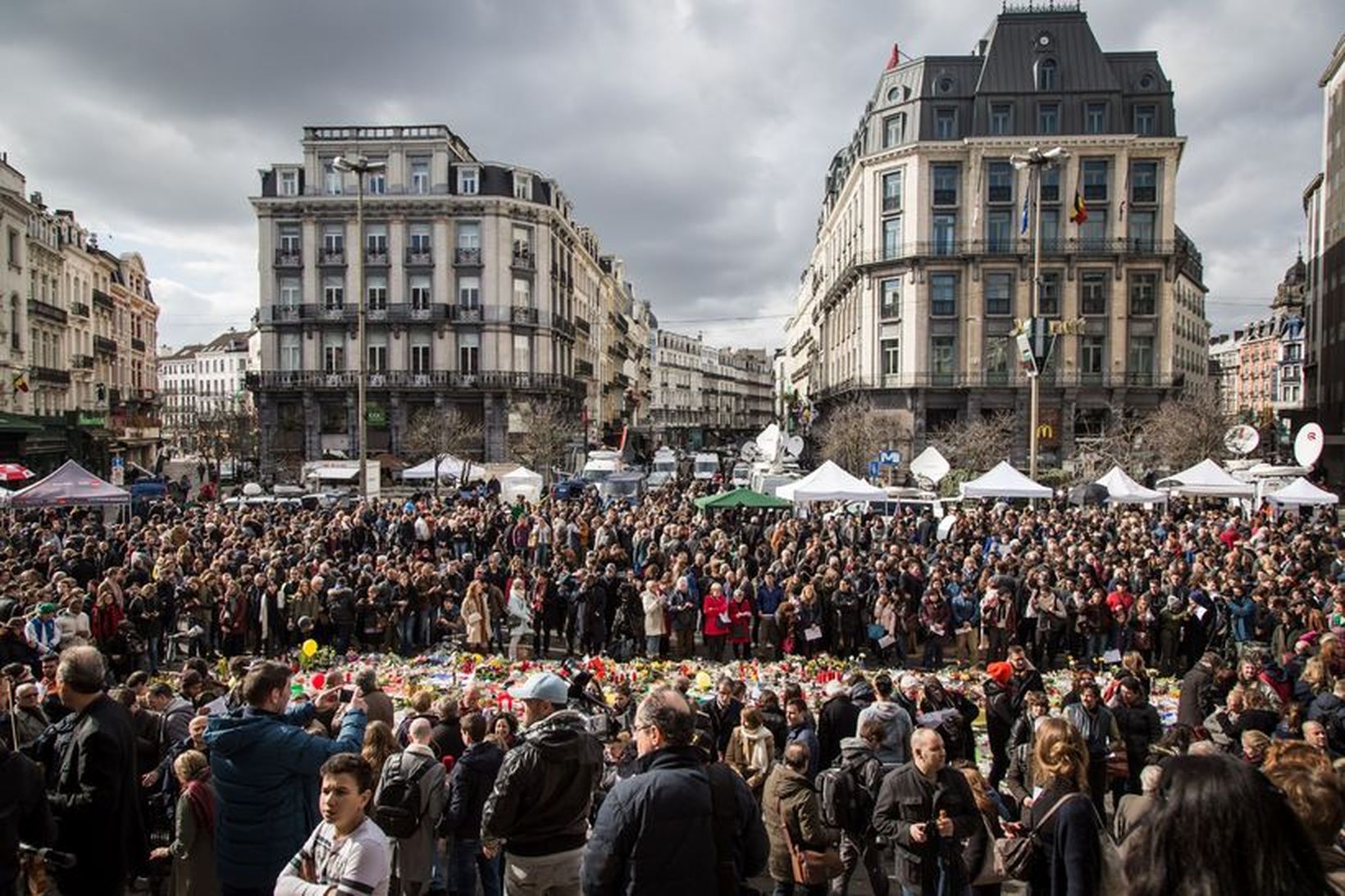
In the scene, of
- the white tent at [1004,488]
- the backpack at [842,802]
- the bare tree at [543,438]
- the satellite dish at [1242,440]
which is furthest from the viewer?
the bare tree at [543,438]

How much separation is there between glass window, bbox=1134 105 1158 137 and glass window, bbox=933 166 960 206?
10.7 m

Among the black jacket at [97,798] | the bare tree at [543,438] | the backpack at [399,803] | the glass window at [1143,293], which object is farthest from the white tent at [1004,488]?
the glass window at [1143,293]

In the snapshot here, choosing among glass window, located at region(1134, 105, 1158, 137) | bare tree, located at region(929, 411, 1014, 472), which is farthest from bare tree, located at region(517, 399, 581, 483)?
glass window, located at region(1134, 105, 1158, 137)

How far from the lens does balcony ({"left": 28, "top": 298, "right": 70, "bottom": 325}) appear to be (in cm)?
4541

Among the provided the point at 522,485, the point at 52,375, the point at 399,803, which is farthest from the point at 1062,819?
the point at 52,375

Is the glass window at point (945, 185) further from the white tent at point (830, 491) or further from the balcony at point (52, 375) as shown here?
the balcony at point (52, 375)

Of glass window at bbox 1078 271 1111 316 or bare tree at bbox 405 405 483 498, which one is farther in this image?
glass window at bbox 1078 271 1111 316

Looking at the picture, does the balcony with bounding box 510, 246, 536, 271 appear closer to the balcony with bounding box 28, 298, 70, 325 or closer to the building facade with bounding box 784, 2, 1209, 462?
the building facade with bounding box 784, 2, 1209, 462

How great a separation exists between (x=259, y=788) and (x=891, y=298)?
5468 cm

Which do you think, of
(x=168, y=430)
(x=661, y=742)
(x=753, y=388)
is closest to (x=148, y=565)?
(x=661, y=742)

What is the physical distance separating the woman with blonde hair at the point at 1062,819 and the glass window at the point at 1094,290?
175 feet

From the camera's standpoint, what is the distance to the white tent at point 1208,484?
24.9 m

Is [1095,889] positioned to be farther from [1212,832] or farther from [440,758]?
[440,758]

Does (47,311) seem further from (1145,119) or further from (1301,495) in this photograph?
(1145,119)
